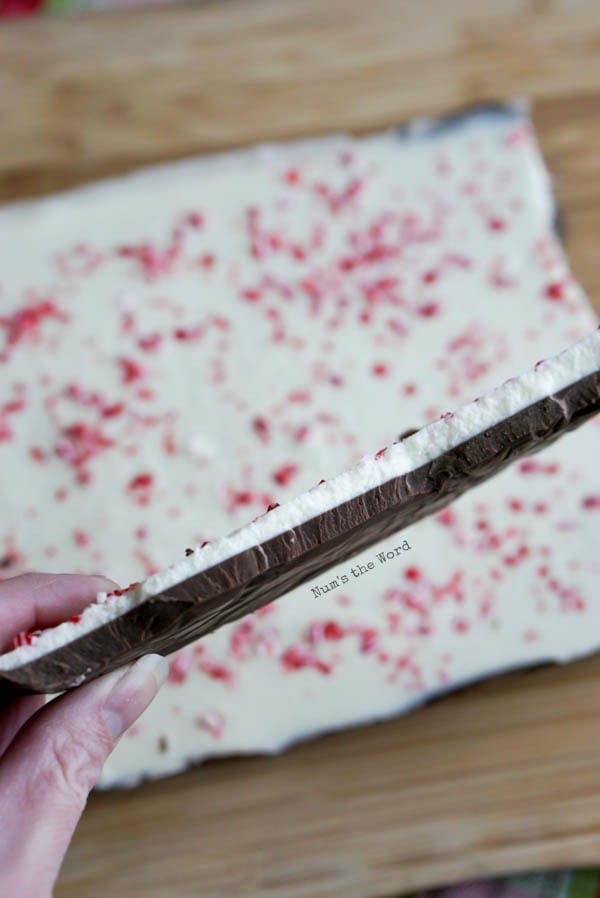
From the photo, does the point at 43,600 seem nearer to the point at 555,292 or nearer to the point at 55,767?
the point at 55,767

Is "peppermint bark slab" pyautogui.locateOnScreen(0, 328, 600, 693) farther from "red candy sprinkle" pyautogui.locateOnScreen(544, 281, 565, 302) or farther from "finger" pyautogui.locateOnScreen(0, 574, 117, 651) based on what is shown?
"red candy sprinkle" pyautogui.locateOnScreen(544, 281, 565, 302)

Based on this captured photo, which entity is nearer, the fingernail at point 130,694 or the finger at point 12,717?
the fingernail at point 130,694

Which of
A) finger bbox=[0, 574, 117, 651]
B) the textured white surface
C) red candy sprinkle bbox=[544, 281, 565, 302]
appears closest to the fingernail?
finger bbox=[0, 574, 117, 651]

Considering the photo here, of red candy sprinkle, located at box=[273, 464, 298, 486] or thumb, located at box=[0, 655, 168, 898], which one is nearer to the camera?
thumb, located at box=[0, 655, 168, 898]

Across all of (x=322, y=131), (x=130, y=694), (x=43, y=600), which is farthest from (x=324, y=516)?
(x=322, y=131)

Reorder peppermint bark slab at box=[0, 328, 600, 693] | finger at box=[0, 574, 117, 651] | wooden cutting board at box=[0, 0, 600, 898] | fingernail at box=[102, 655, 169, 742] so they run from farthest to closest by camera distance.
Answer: wooden cutting board at box=[0, 0, 600, 898], finger at box=[0, 574, 117, 651], fingernail at box=[102, 655, 169, 742], peppermint bark slab at box=[0, 328, 600, 693]

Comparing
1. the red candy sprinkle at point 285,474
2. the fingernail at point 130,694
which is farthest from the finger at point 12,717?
the red candy sprinkle at point 285,474

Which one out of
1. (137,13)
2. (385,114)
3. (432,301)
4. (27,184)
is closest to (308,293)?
(432,301)

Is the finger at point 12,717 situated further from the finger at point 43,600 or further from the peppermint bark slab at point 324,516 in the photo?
the peppermint bark slab at point 324,516
